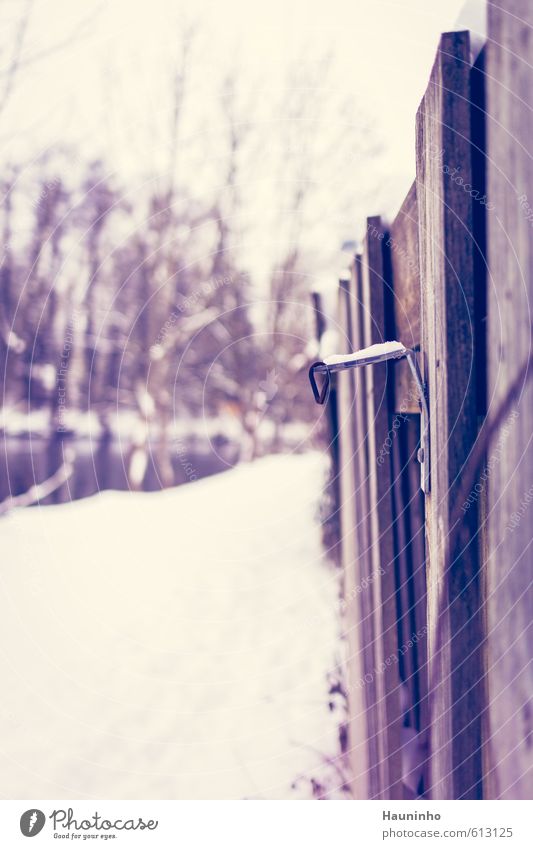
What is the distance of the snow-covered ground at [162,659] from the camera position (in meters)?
2.76

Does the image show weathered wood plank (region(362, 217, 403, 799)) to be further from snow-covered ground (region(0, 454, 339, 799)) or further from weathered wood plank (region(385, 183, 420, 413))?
snow-covered ground (region(0, 454, 339, 799))

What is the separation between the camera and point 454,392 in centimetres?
124

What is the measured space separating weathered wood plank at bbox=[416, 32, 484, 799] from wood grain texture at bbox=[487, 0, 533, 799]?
8cm

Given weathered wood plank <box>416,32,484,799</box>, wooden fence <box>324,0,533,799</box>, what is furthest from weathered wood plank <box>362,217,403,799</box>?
weathered wood plank <box>416,32,484,799</box>

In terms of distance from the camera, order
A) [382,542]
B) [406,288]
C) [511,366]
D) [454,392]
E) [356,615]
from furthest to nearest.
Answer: [356,615], [382,542], [406,288], [454,392], [511,366]

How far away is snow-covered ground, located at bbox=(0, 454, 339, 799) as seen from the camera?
2.76 metres

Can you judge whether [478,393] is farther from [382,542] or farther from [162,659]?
[162,659]

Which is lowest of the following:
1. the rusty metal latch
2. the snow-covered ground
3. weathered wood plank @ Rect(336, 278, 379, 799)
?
the snow-covered ground

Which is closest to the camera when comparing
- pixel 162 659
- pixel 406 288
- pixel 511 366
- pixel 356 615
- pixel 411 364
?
pixel 511 366

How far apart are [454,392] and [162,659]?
3362 millimetres

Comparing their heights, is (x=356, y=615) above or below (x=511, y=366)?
below

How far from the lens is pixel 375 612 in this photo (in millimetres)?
2121

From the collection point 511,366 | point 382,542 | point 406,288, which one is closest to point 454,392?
point 511,366

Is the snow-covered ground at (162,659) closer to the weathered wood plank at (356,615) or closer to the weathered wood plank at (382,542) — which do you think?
the weathered wood plank at (356,615)
